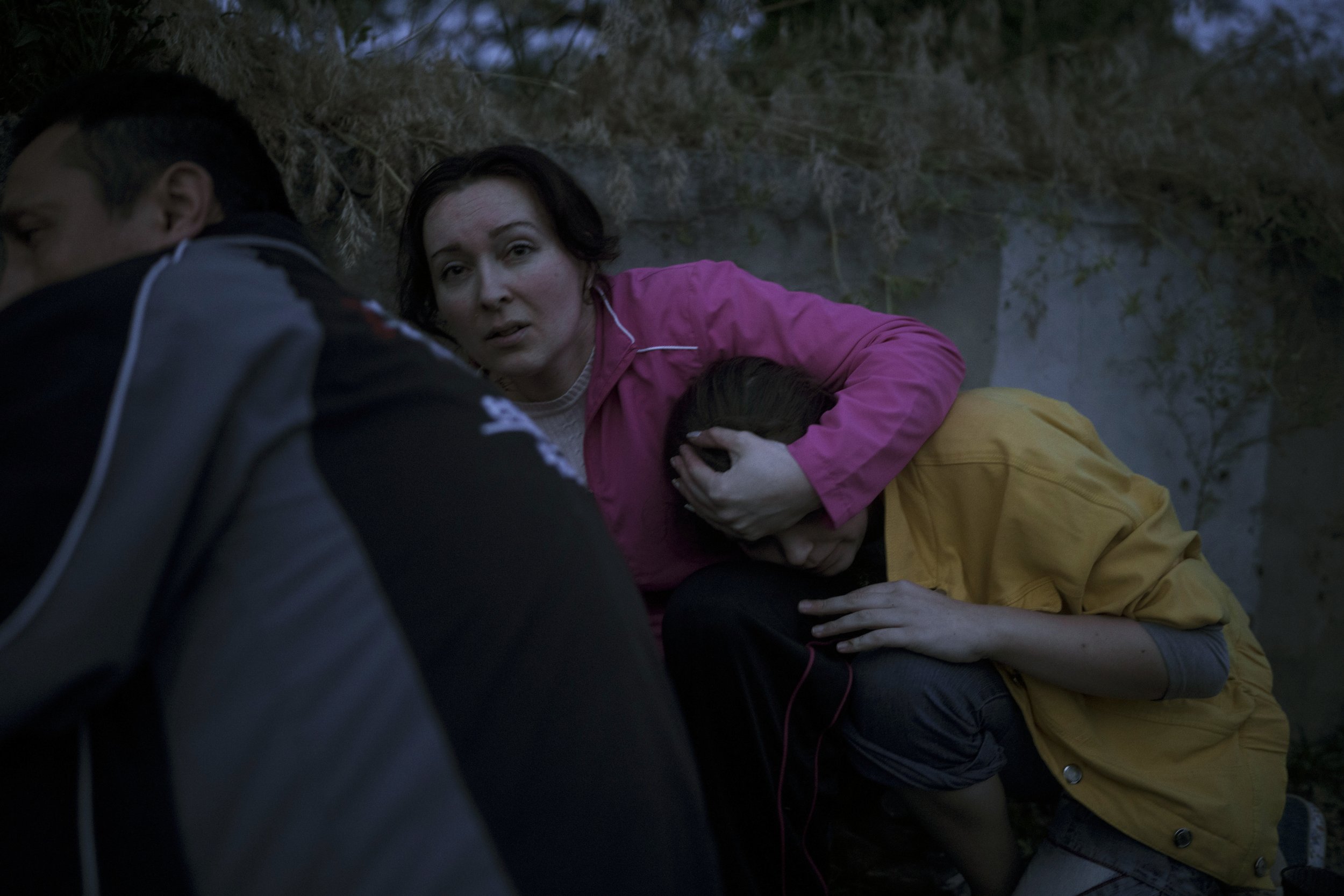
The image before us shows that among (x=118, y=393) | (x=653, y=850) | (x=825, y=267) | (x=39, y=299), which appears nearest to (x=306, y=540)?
(x=118, y=393)

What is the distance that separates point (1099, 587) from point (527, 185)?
1.38 m

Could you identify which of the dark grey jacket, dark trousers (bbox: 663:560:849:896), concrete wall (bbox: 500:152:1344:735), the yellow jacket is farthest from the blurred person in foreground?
concrete wall (bbox: 500:152:1344:735)

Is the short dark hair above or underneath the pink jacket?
above

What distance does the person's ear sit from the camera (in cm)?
111

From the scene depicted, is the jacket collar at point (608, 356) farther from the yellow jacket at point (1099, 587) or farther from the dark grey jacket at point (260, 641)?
the dark grey jacket at point (260, 641)

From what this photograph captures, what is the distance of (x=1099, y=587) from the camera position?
1637 millimetres

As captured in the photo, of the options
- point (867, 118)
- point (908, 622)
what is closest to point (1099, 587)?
point (908, 622)

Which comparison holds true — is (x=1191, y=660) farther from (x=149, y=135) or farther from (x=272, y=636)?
(x=149, y=135)

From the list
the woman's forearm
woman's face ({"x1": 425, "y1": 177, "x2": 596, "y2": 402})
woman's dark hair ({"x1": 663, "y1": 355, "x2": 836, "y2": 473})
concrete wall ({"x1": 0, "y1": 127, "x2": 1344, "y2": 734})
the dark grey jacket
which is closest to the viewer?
the dark grey jacket

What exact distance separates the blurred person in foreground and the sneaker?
1.86 metres

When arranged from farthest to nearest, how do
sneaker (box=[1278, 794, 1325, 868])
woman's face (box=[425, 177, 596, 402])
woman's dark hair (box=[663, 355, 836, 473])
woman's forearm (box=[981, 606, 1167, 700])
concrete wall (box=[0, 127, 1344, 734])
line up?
concrete wall (box=[0, 127, 1344, 734]) < sneaker (box=[1278, 794, 1325, 868]) < woman's face (box=[425, 177, 596, 402]) < woman's dark hair (box=[663, 355, 836, 473]) < woman's forearm (box=[981, 606, 1167, 700])

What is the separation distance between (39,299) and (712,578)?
3.82ft

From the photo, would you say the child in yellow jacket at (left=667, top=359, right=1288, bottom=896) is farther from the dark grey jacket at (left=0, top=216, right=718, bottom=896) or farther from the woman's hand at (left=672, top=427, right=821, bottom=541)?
the dark grey jacket at (left=0, top=216, right=718, bottom=896)

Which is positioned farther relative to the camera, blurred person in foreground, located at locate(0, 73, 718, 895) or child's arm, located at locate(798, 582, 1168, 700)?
child's arm, located at locate(798, 582, 1168, 700)
